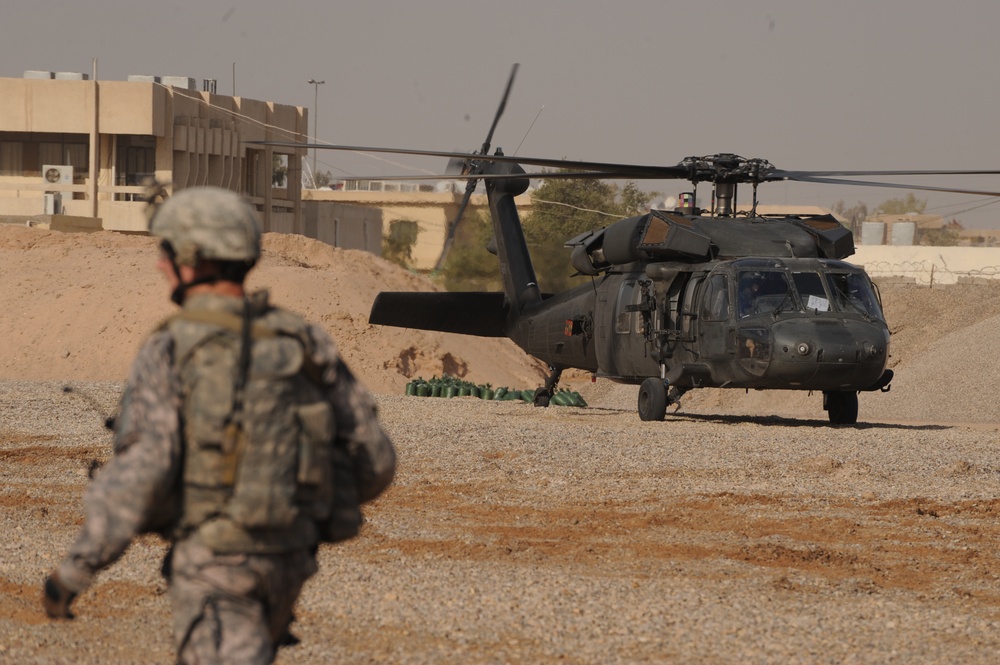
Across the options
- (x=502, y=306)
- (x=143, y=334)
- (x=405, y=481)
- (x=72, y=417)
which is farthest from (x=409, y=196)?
(x=405, y=481)

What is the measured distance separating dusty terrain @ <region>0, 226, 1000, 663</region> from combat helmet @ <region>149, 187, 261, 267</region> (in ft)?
3.15

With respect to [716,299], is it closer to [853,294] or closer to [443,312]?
[853,294]

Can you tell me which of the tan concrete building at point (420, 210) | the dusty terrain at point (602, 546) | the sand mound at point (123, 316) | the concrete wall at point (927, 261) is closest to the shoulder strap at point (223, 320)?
the dusty terrain at point (602, 546)

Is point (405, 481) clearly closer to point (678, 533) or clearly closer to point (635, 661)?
point (678, 533)

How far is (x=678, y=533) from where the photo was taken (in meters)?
9.40

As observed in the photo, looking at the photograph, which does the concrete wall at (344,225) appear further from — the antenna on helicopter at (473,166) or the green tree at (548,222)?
the antenna on helicopter at (473,166)

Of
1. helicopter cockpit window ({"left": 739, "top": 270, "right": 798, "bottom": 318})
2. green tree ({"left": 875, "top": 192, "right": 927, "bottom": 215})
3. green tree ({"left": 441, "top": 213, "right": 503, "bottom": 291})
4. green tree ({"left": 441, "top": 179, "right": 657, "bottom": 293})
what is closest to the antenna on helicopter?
helicopter cockpit window ({"left": 739, "top": 270, "right": 798, "bottom": 318})

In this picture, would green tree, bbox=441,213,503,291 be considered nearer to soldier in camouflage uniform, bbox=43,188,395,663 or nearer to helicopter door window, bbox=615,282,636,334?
helicopter door window, bbox=615,282,636,334

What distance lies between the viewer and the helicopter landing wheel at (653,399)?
1688cm

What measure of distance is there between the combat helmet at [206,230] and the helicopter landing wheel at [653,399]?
13472 mm

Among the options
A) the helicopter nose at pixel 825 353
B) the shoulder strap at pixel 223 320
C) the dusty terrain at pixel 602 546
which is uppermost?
the shoulder strap at pixel 223 320

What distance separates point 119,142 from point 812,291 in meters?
41.4

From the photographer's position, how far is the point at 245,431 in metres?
3.53

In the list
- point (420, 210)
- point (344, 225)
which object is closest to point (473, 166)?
point (344, 225)
